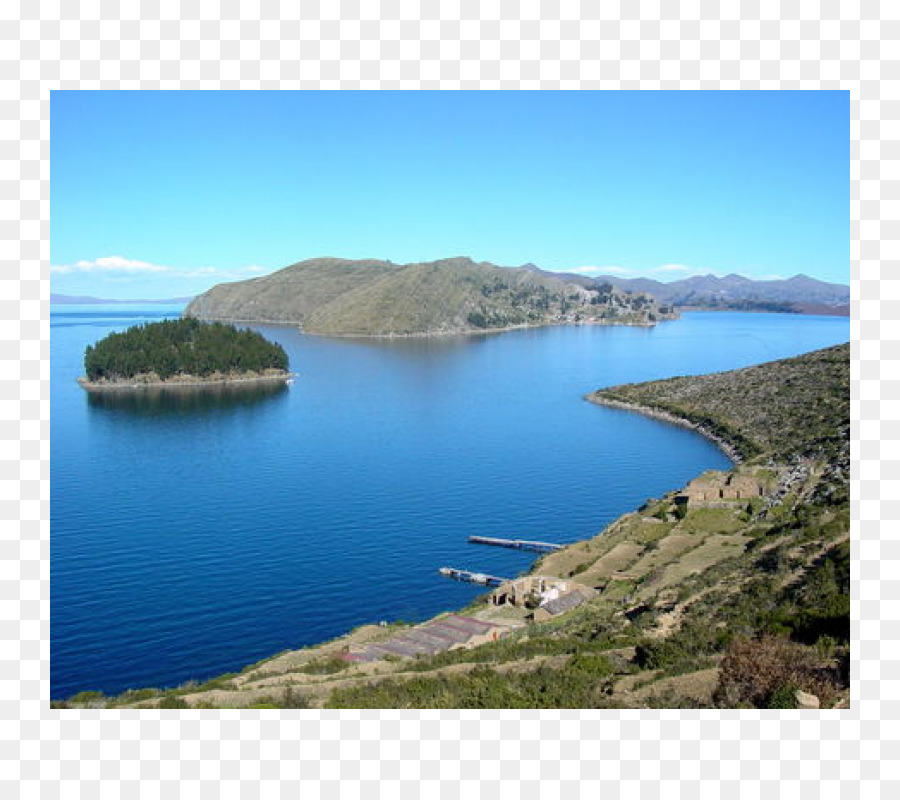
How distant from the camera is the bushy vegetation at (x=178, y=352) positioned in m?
Result: 120

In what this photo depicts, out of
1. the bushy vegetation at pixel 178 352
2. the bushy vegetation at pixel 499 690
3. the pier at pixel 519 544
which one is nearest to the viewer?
the bushy vegetation at pixel 499 690

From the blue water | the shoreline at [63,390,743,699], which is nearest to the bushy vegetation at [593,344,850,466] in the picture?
the shoreline at [63,390,743,699]

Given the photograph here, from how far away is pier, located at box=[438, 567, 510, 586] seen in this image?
42.1m

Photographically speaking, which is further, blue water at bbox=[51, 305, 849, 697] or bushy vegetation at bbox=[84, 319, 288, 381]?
bushy vegetation at bbox=[84, 319, 288, 381]

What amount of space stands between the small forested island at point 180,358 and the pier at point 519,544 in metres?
84.6

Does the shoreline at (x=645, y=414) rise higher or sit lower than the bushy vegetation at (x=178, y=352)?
lower

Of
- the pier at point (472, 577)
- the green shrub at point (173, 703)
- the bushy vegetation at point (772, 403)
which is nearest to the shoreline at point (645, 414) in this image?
the bushy vegetation at point (772, 403)

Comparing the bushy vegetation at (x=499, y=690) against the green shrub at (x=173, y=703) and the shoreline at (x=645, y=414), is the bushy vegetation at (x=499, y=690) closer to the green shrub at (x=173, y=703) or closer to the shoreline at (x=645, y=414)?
the green shrub at (x=173, y=703)

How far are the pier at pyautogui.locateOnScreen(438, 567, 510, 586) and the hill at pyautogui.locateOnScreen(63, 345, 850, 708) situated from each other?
2.52 meters

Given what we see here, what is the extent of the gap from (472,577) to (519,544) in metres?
5.88

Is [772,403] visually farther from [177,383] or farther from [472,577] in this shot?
[177,383]

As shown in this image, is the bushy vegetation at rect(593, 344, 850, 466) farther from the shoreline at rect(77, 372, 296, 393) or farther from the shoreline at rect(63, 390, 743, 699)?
the shoreline at rect(77, 372, 296, 393)

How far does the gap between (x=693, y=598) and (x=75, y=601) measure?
1155 inches

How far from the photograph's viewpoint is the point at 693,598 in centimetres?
2597
